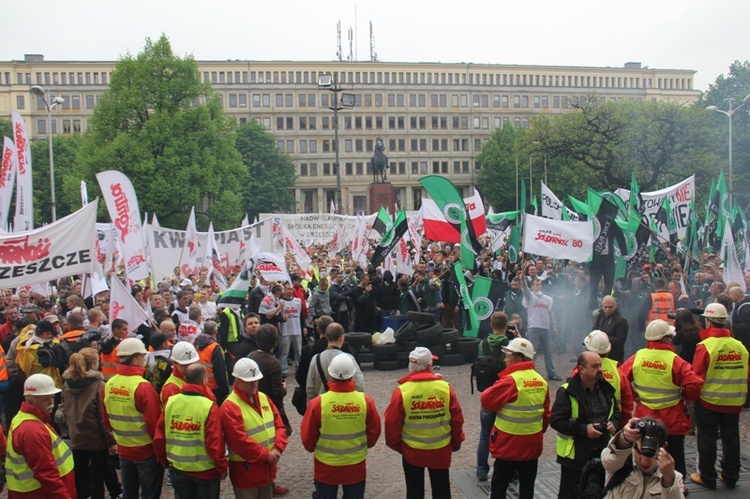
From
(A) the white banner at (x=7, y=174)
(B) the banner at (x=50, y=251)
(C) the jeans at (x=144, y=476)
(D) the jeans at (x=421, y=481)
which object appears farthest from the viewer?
(A) the white banner at (x=7, y=174)

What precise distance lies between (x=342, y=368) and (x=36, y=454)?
2301mm

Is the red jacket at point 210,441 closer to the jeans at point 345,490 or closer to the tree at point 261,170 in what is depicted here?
the jeans at point 345,490

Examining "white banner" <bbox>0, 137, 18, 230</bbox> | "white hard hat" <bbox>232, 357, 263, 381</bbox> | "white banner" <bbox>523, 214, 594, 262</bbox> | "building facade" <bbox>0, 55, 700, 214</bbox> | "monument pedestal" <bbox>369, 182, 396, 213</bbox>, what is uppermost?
"building facade" <bbox>0, 55, 700, 214</bbox>

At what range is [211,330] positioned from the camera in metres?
8.02

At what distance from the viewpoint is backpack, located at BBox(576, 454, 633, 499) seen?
149 inches

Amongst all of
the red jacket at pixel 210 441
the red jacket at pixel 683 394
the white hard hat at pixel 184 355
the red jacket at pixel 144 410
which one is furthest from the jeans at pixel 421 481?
the red jacket at pixel 144 410

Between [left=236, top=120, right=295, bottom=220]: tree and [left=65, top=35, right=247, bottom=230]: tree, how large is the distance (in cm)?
3095

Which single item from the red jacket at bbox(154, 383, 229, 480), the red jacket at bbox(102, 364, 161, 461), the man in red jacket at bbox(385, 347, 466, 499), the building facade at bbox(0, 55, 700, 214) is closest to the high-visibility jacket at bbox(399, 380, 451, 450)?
the man in red jacket at bbox(385, 347, 466, 499)

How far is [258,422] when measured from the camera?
5195mm

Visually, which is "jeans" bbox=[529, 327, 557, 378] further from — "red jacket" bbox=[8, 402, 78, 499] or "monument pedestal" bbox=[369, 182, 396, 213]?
"monument pedestal" bbox=[369, 182, 396, 213]

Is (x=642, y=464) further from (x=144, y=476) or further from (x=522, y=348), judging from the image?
(x=144, y=476)

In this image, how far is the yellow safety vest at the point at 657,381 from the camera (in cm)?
605

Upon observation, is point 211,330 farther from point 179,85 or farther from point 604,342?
point 179,85

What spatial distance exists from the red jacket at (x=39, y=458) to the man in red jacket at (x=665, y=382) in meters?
4.74
